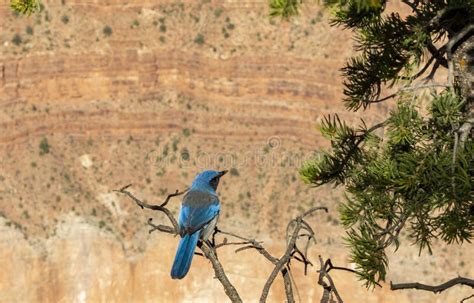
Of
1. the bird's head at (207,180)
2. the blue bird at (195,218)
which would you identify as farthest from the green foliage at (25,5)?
the bird's head at (207,180)

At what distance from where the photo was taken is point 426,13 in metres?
9.20

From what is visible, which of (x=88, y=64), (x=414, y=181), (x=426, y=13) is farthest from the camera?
(x=88, y=64)

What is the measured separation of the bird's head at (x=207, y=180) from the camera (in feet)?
32.6

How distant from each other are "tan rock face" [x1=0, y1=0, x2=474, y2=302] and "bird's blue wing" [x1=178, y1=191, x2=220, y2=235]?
4827 cm

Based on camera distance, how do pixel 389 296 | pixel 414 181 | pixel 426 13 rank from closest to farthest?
pixel 414 181, pixel 426 13, pixel 389 296

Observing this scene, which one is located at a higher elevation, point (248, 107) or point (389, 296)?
point (248, 107)

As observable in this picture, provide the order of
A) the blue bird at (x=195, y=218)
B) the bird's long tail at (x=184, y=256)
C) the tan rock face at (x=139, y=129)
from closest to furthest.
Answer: the bird's long tail at (x=184, y=256)
the blue bird at (x=195, y=218)
the tan rock face at (x=139, y=129)

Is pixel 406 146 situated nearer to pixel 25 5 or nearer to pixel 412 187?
pixel 412 187

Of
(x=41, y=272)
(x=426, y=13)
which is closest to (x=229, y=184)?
(x=41, y=272)

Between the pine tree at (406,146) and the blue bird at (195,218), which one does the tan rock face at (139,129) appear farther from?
the pine tree at (406,146)

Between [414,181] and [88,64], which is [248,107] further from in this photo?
[414,181]

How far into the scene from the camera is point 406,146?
884 cm

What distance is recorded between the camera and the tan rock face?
5853cm

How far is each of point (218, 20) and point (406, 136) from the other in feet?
172
